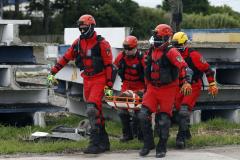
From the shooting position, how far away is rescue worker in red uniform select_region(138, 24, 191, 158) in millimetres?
9172

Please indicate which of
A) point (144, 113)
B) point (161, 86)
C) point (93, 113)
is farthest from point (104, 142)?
point (161, 86)

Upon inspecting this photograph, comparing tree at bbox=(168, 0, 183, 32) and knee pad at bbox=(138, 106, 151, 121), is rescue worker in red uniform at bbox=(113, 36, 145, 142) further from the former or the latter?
tree at bbox=(168, 0, 183, 32)

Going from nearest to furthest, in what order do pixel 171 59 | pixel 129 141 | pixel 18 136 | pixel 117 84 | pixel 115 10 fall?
1. pixel 171 59
2. pixel 129 141
3. pixel 18 136
4. pixel 117 84
5. pixel 115 10

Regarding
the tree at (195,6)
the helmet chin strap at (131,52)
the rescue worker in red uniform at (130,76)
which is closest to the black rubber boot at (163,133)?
the rescue worker in red uniform at (130,76)

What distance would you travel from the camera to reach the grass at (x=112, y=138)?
32.1 feet

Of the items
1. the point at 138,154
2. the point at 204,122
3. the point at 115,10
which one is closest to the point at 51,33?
the point at 115,10

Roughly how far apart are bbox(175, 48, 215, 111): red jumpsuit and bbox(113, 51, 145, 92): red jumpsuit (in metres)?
0.64

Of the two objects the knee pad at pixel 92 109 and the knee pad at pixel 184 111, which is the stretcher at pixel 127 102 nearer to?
the knee pad at pixel 92 109

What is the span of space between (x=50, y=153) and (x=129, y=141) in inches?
55.6

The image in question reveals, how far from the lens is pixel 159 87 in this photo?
9.23m

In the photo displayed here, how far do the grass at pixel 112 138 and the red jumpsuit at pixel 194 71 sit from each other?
63cm

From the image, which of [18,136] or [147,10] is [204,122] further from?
[147,10]

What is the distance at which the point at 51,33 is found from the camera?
48.1 metres

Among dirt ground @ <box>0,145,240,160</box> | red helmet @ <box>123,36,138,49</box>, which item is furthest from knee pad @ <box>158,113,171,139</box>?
red helmet @ <box>123,36,138,49</box>
